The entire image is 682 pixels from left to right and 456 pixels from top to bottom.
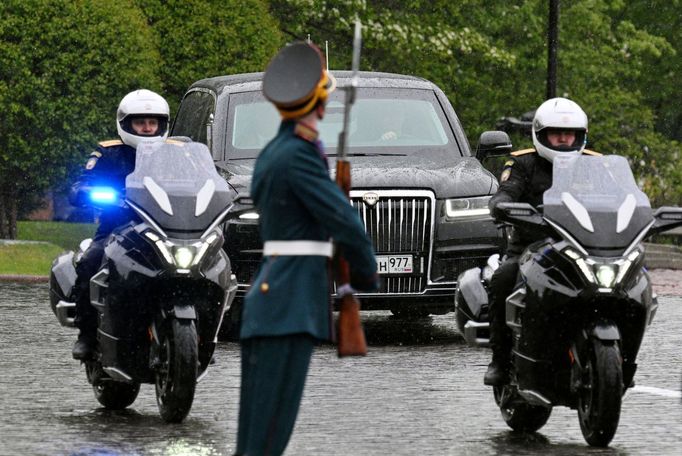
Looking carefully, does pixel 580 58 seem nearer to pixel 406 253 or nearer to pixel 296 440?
pixel 406 253

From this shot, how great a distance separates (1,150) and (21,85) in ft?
3.72

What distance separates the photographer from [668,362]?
14.2 metres

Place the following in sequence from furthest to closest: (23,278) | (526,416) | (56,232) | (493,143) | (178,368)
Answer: (56,232) < (23,278) < (493,143) < (526,416) < (178,368)

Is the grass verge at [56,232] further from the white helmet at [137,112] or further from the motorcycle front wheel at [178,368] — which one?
the motorcycle front wheel at [178,368]

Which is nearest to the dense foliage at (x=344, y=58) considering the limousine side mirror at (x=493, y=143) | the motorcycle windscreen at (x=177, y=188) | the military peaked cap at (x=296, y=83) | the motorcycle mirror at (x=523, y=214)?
the limousine side mirror at (x=493, y=143)

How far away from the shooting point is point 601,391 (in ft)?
30.2

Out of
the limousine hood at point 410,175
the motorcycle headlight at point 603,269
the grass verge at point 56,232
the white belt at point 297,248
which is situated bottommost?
the grass verge at point 56,232

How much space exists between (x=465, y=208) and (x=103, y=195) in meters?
4.65

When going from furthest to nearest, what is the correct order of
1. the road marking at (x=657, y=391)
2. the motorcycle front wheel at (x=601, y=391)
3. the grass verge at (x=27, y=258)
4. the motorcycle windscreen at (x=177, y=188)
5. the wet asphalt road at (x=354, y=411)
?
1. the grass verge at (x=27, y=258)
2. the road marking at (x=657, y=391)
3. the motorcycle windscreen at (x=177, y=188)
4. the wet asphalt road at (x=354, y=411)
5. the motorcycle front wheel at (x=601, y=391)

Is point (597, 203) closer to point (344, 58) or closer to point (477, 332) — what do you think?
point (477, 332)

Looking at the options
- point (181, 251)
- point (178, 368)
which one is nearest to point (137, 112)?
point (181, 251)

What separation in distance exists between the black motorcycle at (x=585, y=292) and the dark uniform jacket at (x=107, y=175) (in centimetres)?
250

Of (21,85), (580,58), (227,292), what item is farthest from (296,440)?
(580,58)

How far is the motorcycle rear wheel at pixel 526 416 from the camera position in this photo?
1025cm
